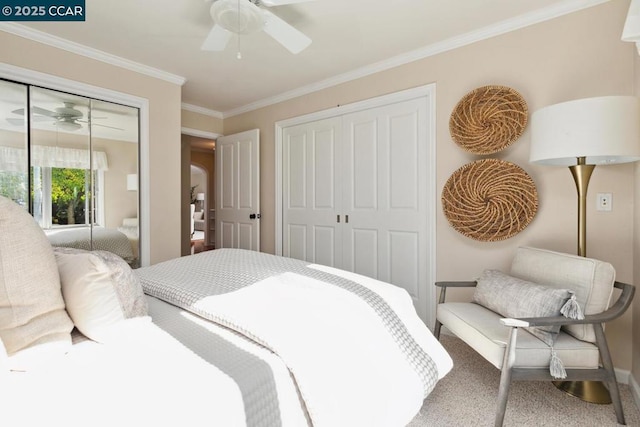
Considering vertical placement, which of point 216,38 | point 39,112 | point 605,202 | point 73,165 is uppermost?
point 216,38

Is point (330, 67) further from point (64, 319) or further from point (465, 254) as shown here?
point (64, 319)

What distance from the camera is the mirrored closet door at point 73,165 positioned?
Answer: 8.36 ft

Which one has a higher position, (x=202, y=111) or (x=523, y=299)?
(x=202, y=111)

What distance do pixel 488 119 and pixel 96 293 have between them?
2.69 meters

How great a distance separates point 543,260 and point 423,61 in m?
1.98

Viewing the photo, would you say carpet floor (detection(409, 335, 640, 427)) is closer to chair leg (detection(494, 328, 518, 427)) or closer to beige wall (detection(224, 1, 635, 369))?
chair leg (detection(494, 328, 518, 427))

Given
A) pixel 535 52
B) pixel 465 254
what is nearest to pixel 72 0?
pixel 535 52

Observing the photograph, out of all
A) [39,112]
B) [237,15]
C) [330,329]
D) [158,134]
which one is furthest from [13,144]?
[330,329]

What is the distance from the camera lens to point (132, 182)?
3223 millimetres

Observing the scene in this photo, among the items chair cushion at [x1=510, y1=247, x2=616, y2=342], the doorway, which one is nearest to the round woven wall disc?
chair cushion at [x1=510, y1=247, x2=616, y2=342]

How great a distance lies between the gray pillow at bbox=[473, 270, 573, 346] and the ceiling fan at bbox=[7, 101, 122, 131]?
139 inches

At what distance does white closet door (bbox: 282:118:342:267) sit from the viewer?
3639mm

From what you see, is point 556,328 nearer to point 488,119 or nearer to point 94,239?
point 488,119

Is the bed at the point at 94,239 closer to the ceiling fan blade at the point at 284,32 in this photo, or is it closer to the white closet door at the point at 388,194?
the white closet door at the point at 388,194
